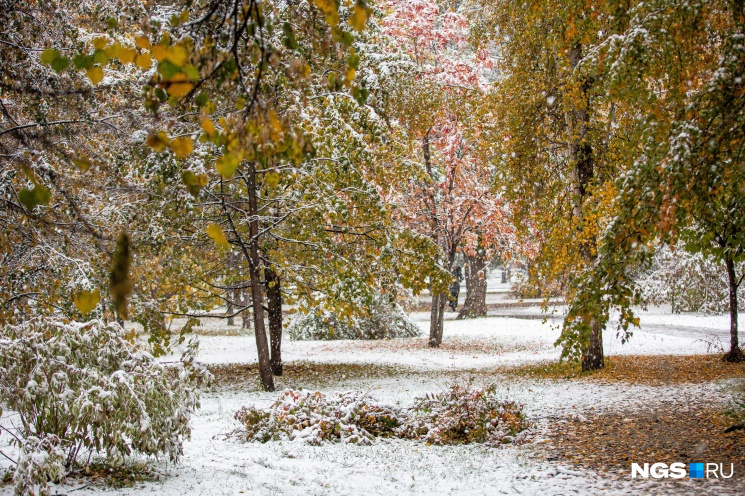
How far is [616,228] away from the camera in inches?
185

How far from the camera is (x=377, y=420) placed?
7934 mm

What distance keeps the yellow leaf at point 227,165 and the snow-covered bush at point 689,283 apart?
20.1 metres

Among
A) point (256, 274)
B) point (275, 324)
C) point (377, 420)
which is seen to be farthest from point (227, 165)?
point (275, 324)

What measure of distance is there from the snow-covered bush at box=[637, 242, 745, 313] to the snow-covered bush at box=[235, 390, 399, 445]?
15228mm

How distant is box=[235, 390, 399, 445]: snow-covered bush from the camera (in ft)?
24.2

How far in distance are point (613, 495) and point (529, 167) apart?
7507mm

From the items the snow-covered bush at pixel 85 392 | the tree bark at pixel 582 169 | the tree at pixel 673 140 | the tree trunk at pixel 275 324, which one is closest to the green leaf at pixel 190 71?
the tree at pixel 673 140

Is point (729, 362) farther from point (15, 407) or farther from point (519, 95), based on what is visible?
point (15, 407)

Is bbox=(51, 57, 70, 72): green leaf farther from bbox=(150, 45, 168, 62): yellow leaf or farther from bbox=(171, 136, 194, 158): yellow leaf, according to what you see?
bbox=(171, 136, 194, 158): yellow leaf

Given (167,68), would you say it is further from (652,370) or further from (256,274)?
(652,370)

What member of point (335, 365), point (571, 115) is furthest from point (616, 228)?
point (335, 365)

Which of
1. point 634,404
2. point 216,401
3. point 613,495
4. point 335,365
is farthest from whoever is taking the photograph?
point 335,365

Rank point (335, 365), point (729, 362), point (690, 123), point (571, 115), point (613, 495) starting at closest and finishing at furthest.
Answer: point (690, 123)
point (613, 495)
point (571, 115)
point (729, 362)
point (335, 365)

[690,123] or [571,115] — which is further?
[571,115]
